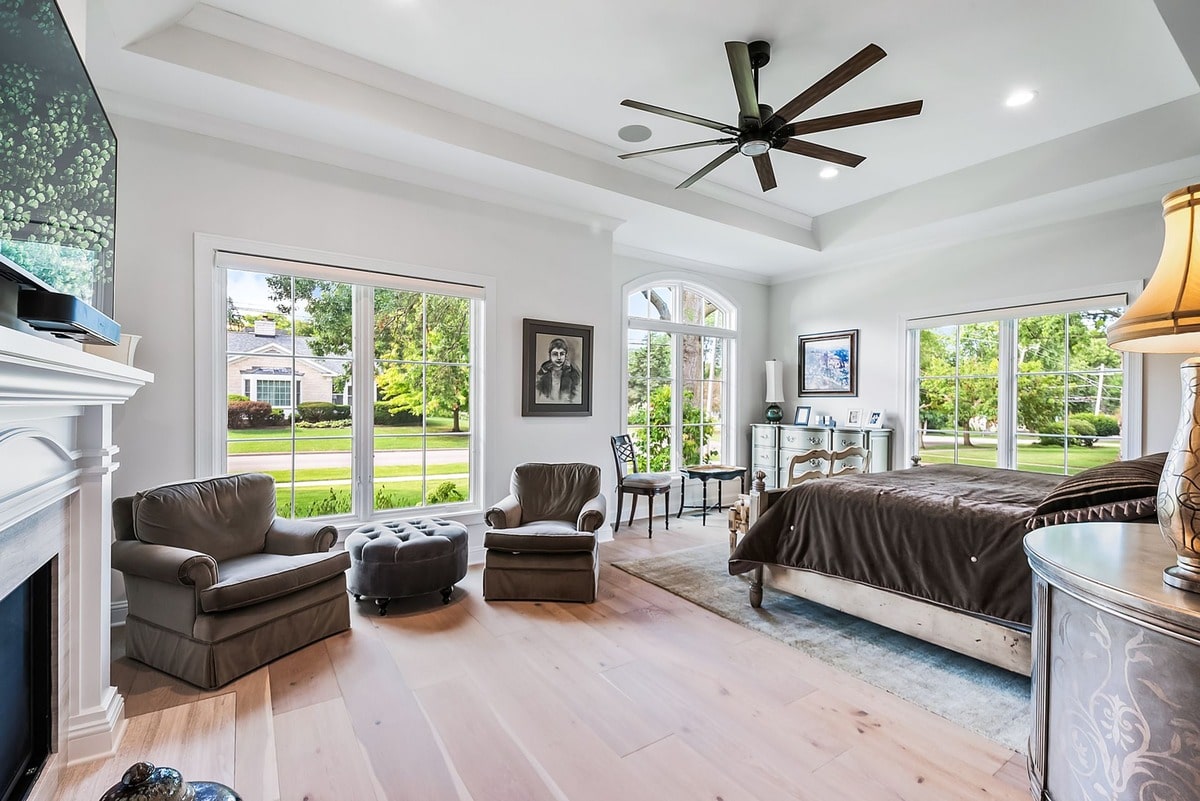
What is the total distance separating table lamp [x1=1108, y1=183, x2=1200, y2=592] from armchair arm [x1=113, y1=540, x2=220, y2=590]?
3048 millimetres

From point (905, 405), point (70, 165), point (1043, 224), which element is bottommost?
point (905, 405)

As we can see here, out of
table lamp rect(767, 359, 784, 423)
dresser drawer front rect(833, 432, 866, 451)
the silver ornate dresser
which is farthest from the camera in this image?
table lamp rect(767, 359, 784, 423)

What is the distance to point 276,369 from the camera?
3668mm

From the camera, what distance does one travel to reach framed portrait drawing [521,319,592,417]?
459cm

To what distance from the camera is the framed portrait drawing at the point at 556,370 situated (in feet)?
15.1

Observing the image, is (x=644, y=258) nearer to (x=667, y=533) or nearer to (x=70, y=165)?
(x=667, y=533)

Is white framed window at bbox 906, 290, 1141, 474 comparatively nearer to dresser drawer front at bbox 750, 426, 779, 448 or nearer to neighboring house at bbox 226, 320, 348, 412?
dresser drawer front at bbox 750, 426, 779, 448

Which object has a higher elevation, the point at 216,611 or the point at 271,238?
the point at 271,238

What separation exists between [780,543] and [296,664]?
250 centimetres

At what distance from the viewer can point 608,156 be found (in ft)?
13.8

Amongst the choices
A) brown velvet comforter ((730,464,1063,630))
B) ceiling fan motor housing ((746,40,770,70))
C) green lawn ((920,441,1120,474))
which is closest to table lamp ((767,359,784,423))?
green lawn ((920,441,1120,474))

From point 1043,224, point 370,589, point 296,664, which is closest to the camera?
point 296,664

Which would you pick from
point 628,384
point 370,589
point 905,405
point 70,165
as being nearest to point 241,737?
point 370,589

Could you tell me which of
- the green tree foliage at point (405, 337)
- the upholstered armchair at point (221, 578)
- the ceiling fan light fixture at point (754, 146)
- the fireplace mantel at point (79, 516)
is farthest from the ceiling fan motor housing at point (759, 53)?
the upholstered armchair at point (221, 578)
